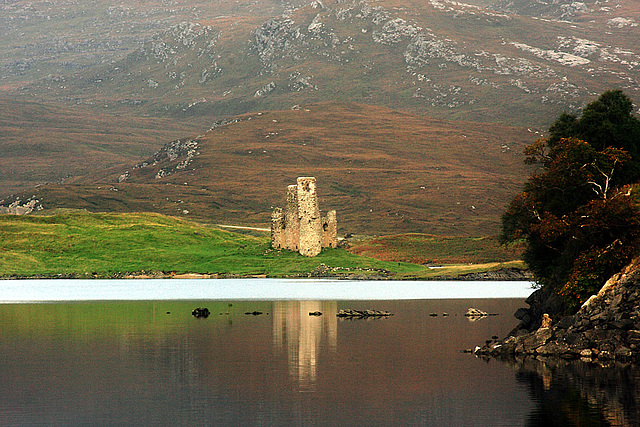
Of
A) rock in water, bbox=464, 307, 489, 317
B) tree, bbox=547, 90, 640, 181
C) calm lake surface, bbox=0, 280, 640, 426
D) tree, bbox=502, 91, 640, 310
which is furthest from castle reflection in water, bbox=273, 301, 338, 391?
tree, bbox=547, 90, 640, 181

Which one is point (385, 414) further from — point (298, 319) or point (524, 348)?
point (298, 319)

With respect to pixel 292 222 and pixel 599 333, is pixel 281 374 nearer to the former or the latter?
pixel 599 333

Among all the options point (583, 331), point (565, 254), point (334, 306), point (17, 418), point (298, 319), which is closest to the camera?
point (17, 418)

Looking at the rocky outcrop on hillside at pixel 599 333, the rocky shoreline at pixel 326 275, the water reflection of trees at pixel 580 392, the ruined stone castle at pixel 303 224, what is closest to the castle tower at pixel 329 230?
the ruined stone castle at pixel 303 224

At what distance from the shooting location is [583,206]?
36.3 meters

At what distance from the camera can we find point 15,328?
4328 centimetres

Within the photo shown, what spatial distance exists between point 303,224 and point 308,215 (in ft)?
5.37

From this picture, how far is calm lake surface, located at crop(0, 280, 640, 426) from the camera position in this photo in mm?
22125

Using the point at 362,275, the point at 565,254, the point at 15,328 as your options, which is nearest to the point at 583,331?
the point at 565,254

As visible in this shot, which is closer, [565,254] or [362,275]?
[565,254]

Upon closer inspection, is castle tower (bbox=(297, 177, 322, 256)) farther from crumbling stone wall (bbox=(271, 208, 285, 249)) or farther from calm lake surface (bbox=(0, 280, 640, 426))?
calm lake surface (bbox=(0, 280, 640, 426))

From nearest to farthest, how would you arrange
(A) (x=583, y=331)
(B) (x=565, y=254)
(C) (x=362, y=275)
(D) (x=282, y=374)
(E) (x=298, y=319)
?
1. (D) (x=282, y=374)
2. (A) (x=583, y=331)
3. (B) (x=565, y=254)
4. (E) (x=298, y=319)
5. (C) (x=362, y=275)

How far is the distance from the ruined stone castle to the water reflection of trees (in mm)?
62280

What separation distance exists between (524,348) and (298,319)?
54.4 ft
